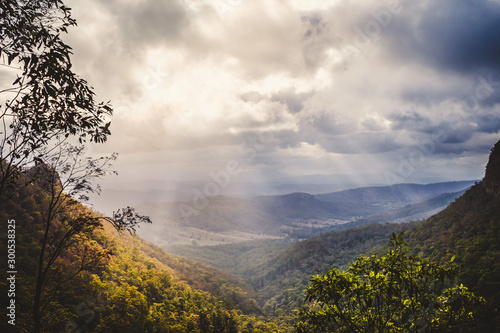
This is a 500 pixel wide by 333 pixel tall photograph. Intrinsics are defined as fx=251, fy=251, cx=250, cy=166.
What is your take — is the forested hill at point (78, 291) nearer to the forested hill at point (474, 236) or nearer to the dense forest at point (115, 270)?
the dense forest at point (115, 270)

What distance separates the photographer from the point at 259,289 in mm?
185875

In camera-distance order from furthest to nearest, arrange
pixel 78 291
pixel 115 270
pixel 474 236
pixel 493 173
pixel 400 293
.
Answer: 1. pixel 493 173
2. pixel 474 236
3. pixel 115 270
4. pixel 78 291
5. pixel 400 293

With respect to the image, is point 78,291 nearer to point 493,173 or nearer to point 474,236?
point 474,236

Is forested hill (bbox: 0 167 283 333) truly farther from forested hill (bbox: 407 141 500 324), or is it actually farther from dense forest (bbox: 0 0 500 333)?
forested hill (bbox: 407 141 500 324)

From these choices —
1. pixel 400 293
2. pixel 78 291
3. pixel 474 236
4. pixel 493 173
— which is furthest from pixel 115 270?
pixel 493 173

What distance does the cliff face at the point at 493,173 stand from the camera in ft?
277

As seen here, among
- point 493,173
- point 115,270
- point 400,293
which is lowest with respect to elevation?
point 115,270

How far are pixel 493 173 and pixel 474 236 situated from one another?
27457mm

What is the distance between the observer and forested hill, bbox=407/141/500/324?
5369 centimetres

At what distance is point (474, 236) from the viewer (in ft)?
248

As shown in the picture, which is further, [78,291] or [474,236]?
[474,236]

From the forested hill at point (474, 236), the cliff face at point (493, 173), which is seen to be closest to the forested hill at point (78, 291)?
the forested hill at point (474, 236)

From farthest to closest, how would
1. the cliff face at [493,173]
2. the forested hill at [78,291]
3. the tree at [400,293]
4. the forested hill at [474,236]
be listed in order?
the cliff face at [493,173] < the forested hill at [474,236] < the forested hill at [78,291] < the tree at [400,293]

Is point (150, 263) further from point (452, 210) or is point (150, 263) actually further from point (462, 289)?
point (452, 210)
